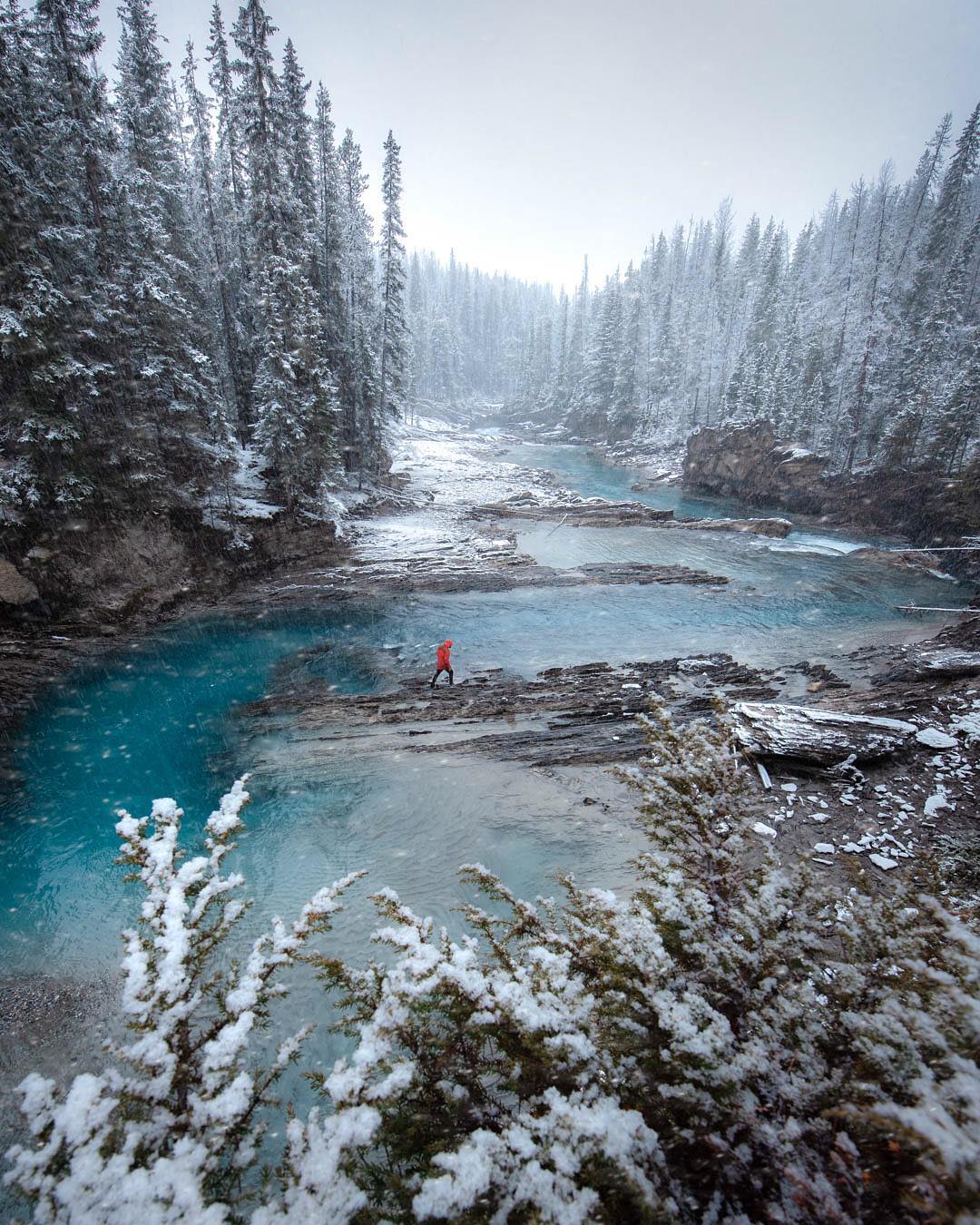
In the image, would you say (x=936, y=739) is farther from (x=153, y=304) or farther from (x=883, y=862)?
(x=153, y=304)

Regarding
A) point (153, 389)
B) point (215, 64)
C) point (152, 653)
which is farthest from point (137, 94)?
point (152, 653)

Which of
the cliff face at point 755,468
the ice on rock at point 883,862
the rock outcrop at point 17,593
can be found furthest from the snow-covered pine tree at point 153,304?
the cliff face at point 755,468

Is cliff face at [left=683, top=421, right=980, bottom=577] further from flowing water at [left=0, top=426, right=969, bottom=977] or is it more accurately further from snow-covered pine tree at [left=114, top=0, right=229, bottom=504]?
snow-covered pine tree at [left=114, top=0, right=229, bottom=504]

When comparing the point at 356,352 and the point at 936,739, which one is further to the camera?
the point at 356,352

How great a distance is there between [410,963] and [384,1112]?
83 cm

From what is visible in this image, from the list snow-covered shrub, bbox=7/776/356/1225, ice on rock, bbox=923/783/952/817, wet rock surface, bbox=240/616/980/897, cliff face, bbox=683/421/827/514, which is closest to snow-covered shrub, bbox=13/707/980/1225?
snow-covered shrub, bbox=7/776/356/1225

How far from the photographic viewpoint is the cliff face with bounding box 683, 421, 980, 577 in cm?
3127

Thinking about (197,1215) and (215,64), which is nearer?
(197,1215)

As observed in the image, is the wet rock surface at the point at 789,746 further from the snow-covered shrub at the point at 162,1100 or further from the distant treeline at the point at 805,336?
the distant treeline at the point at 805,336

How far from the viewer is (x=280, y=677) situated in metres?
17.3

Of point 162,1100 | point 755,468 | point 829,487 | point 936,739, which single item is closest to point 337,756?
point 162,1100

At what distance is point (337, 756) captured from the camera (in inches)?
524

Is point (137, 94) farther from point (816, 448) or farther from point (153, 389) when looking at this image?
point (816, 448)

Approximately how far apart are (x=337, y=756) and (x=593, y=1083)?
1105cm
